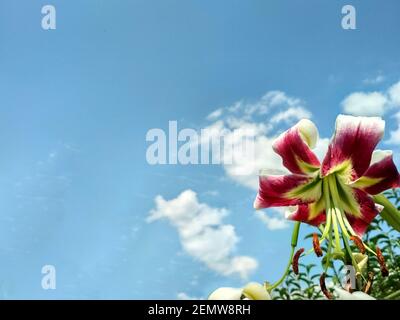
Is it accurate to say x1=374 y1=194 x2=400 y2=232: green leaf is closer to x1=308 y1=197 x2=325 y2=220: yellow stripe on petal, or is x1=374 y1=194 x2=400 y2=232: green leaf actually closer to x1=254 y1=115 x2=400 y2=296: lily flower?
x1=254 y1=115 x2=400 y2=296: lily flower

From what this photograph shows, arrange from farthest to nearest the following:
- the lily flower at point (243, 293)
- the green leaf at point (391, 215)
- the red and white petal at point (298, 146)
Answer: the red and white petal at point (298, 146) < the green leaf at point (391, 215) < the lily flower at point (243, 293)

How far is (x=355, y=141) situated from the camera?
594 mm

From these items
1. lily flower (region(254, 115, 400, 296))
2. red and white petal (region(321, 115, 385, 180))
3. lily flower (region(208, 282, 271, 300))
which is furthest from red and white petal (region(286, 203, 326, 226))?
lily flower (region(208, 282, 271, 300))

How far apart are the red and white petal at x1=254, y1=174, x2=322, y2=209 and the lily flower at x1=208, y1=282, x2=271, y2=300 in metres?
0.31

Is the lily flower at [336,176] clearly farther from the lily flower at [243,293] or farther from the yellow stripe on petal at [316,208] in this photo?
the lily flower at [243,293]

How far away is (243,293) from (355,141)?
0.30 metres

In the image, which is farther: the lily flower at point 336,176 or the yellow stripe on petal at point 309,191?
the yellow stripe on petal at point 309,191

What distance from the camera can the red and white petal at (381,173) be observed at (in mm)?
658

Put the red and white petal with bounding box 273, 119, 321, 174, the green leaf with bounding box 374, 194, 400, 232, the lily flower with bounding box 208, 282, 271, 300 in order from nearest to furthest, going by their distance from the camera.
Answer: the lily flower with bounding box 208, 282, 271, 300 → the green leaf with bounding box 374, 194, 400, 232 → the red and white petal with bounding box 273, 119, 321, 174

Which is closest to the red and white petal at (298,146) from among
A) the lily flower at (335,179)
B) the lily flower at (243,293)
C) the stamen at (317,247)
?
the lily flower at (335,179)

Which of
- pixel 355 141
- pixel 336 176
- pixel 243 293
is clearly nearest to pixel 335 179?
pixel 336 176

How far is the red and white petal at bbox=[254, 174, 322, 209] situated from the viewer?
671 mm
